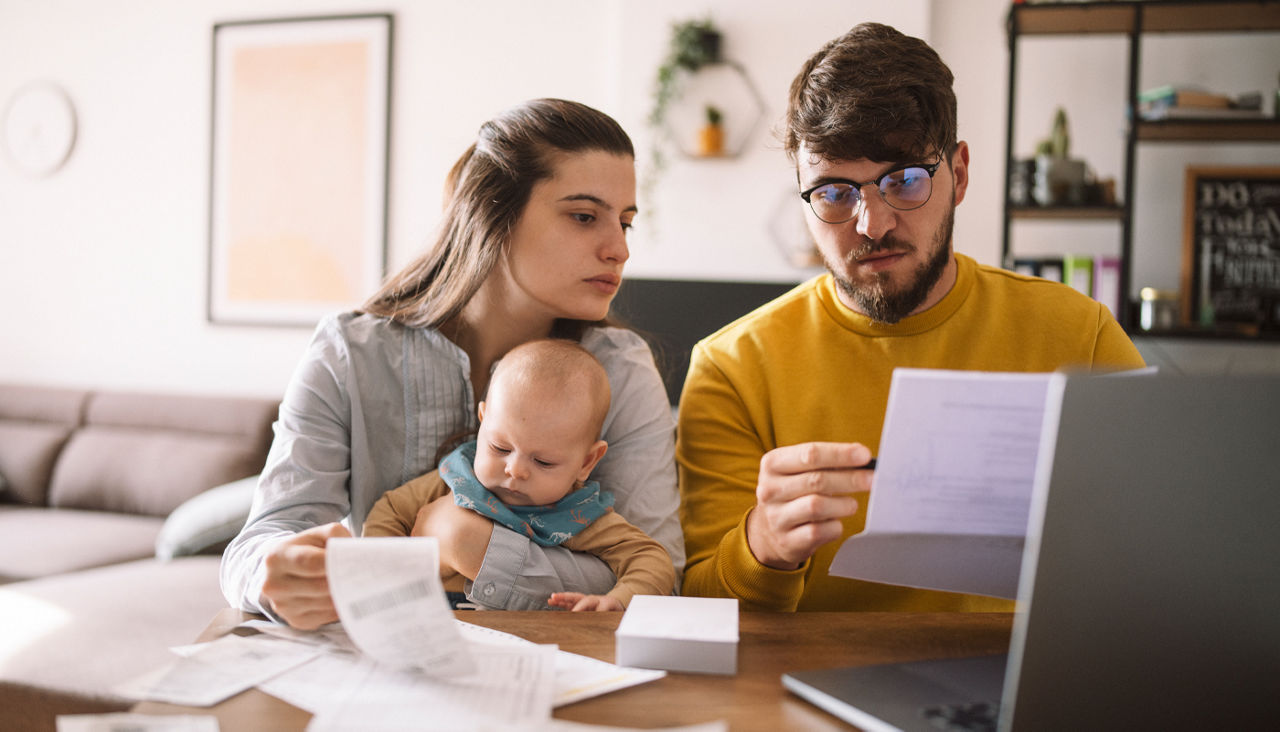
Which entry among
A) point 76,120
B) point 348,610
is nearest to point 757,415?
point 348,610

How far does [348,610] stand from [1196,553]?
0.64m

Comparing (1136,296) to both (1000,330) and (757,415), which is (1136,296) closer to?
(1000,330)

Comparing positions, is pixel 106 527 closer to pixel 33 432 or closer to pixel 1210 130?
pixel 33 432

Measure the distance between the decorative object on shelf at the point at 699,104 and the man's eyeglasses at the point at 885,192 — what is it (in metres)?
1.86

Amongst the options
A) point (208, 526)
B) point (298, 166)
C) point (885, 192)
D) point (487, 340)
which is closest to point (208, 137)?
point (298, 166)

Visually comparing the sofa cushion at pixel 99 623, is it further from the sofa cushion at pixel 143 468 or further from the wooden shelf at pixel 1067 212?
the wooden shelf at pixel 1067 212

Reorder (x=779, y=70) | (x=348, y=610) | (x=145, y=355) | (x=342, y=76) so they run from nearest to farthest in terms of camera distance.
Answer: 1. (x=348, y=610)
2. (x=779, y=70)
3. (x=342, y=76)
4. (x=145, y=355)

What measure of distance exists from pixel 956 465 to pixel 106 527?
3236 mm

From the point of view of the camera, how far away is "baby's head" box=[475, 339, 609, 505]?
119 cm

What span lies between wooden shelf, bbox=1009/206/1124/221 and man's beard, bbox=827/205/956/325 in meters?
1.51

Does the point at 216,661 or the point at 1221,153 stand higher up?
the point at 1221,153

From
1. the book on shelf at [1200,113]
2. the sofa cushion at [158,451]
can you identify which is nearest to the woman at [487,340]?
the book on shelf at [1200,113]

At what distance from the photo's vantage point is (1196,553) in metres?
0.61

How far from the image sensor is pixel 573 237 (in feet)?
4.42
